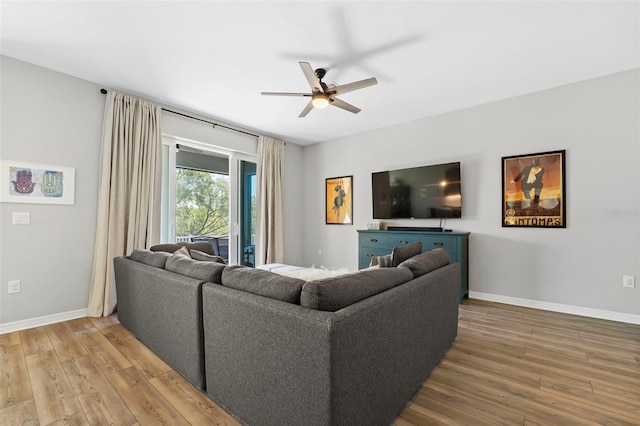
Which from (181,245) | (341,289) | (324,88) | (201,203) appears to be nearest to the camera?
(341,289)

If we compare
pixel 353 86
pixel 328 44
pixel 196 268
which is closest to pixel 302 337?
pixel 196 268

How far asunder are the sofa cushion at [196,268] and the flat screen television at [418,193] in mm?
3282

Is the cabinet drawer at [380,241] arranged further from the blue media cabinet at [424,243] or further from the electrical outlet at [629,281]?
the electrical outlet at [629,281]

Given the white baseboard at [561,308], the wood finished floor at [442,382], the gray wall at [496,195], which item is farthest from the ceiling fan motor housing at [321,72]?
the white baseboard at [561,308]

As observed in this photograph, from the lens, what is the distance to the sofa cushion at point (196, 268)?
182 centimetres

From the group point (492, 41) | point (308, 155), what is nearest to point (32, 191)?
point (308, 155)

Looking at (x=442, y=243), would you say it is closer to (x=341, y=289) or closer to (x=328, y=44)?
(x=328, y=44)

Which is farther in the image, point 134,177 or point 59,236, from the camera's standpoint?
point 134,177

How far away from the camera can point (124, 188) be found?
3.46 m

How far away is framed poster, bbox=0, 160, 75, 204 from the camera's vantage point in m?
2.80

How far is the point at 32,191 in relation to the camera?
2932 millimetres

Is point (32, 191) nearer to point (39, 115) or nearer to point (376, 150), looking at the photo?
point (39, 115)

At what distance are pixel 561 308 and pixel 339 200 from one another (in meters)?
3.49

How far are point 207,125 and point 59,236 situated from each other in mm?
2356
